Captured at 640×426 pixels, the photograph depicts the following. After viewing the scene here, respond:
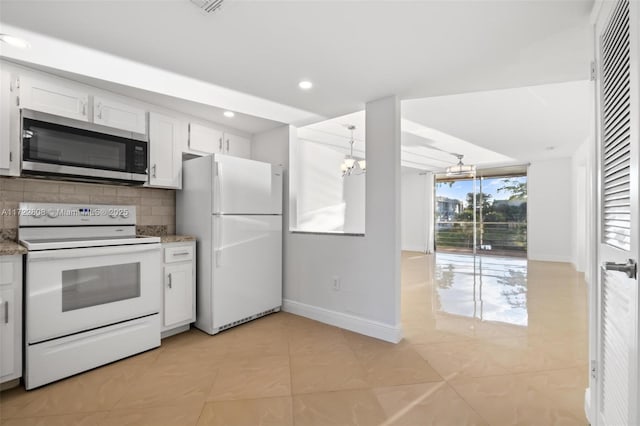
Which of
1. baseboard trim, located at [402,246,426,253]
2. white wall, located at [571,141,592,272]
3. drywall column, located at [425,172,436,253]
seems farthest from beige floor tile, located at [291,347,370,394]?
baseboard trim, located at [402,246,426,253]

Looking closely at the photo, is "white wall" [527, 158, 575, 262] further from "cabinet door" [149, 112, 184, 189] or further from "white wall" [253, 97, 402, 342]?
"cabinet door" [149, 112, 184, 189]

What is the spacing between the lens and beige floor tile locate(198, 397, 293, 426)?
169 centimetres

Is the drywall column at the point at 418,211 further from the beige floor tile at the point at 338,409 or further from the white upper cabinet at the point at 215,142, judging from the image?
the beige floor tile at the point at 338,409

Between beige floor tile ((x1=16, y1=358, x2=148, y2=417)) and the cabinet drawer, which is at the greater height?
the cabinet drawer

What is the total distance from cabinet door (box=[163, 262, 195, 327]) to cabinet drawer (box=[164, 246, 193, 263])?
57 mm

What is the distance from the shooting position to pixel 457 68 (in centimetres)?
225

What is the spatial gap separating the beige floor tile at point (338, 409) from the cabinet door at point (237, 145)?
2.79 meters

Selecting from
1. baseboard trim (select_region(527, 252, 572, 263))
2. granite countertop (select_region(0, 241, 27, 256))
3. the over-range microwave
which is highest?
the over-range microwave

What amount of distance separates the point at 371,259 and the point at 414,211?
6.72 metres

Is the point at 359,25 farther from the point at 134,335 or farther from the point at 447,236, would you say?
the point at 447,236

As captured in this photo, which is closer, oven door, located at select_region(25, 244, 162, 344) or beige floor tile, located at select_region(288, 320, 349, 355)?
oven door, located at select_region(25, 244, 162, 344)

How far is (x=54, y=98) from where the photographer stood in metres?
2.39

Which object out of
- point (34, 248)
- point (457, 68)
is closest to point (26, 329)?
point (34, 248)

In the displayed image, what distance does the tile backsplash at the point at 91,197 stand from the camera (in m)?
2.33
